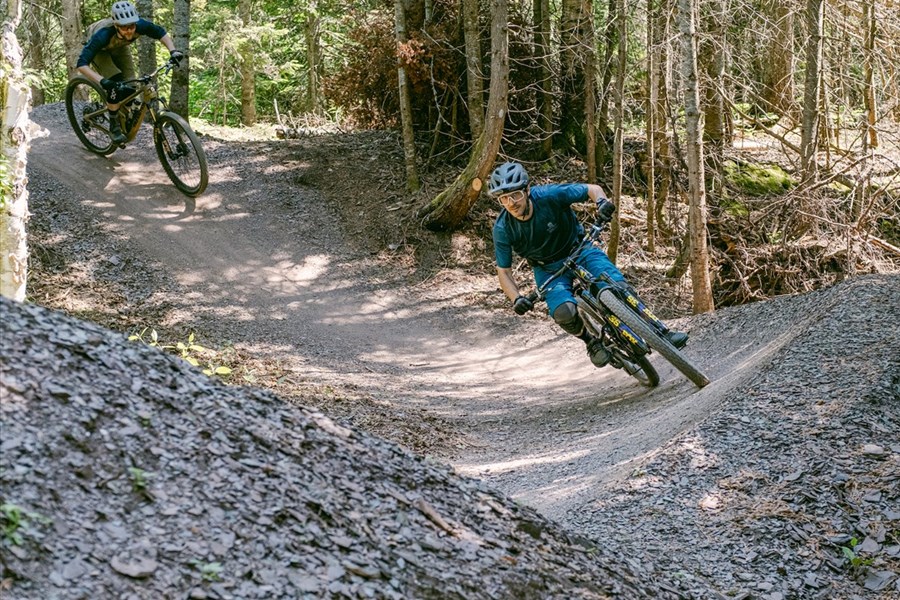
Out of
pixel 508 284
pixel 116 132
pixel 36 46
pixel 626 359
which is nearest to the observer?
pixel 508 284

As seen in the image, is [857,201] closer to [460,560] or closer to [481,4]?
[481,4]

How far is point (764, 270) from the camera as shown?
Answer: 1470cm

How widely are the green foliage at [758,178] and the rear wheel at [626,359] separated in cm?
1013

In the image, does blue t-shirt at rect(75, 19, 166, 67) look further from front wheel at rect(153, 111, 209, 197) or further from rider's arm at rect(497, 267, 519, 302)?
rider's arm at rect(497, 267, 519, 302)

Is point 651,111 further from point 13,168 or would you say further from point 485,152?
point 13,168

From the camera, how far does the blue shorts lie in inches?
335

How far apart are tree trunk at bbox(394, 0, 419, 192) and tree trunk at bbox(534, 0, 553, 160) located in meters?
2.58

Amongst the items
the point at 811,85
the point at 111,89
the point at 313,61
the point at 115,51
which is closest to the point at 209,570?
the point at 111,89

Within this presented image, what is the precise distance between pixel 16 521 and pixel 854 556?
4.44 m

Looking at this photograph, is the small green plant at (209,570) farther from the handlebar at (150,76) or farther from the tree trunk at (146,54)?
the tree trunk at (146,54)

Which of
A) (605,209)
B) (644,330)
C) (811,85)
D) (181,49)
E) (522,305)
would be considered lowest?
(644,330)

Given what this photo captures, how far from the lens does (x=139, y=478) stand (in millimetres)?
3484

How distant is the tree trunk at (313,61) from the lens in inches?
1063

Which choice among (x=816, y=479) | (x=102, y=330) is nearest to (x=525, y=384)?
(x=816, y=479)
